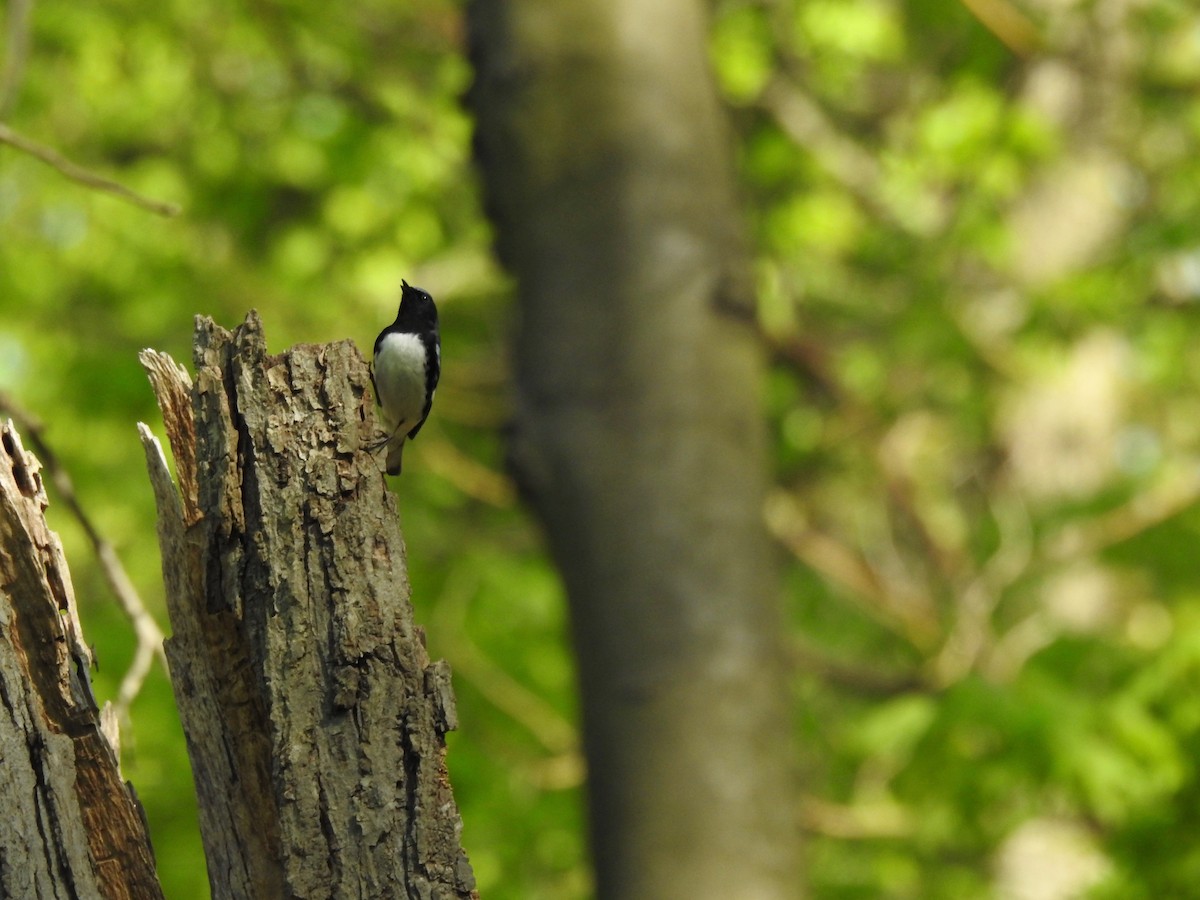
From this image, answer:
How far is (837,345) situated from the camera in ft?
27.7

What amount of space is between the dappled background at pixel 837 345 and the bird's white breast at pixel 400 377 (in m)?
1.54

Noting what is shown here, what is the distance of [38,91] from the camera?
8406 millimetres

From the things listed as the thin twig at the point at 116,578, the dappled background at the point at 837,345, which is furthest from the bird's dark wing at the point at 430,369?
the dappled background at the point at 837,345

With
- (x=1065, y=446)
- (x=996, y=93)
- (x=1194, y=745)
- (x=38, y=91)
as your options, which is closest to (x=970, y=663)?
(x=1194, y=745)

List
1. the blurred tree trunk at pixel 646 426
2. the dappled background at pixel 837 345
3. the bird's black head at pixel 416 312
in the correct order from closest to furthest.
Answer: the blurred tree trunk at pixel 646 426, the bird's black head at pixel 416 312, the dappled background at pixel 837 345

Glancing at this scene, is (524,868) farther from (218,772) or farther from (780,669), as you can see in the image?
(218,772)

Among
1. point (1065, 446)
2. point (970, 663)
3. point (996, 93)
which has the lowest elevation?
point (970, 663)

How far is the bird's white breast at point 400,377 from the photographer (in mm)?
4176

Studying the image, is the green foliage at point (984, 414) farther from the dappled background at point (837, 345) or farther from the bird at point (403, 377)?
the bird at point (403, 377)

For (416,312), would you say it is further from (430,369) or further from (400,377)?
(400,377)

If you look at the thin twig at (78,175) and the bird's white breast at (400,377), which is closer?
the thin twig at (78,175)

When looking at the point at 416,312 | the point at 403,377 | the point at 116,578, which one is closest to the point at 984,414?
the point at 416,312

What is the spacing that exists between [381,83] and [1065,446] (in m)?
5.05

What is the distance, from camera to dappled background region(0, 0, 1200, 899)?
5.53 metres
